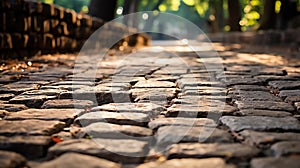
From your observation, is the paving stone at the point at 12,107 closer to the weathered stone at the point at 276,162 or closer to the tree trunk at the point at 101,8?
the weathered stone at the point at 276,162

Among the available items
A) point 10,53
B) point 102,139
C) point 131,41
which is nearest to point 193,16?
point 131,41

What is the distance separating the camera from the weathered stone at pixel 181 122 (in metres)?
2.10

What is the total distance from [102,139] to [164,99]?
1100 millimetres

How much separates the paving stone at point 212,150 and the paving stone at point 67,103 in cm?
105

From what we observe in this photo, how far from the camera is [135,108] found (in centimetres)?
249

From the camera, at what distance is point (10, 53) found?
5492 millimetres

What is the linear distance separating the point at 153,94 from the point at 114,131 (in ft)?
3.73

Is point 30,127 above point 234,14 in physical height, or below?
below

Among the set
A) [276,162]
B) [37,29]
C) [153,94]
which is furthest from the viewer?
[37,29]

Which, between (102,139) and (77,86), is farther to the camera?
(77,86)

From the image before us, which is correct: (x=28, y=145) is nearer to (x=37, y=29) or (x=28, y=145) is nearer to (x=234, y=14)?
(x=37, y=29)

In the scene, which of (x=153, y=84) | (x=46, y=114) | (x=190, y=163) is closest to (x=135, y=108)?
(x=46, y=114)

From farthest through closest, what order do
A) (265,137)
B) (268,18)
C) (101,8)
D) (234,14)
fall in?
1. (234,14)
2. (268,18)
3. (101,8)
4. (265,137)

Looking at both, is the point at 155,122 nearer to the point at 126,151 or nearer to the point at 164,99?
the point at 126,151
